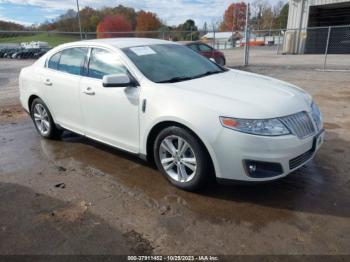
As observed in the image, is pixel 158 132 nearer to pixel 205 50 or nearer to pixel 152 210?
pixel 152 210

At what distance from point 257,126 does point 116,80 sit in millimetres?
1619

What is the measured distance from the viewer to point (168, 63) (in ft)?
13.4

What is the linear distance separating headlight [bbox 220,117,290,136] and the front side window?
1554mm

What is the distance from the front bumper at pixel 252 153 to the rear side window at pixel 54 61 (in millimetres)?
3029

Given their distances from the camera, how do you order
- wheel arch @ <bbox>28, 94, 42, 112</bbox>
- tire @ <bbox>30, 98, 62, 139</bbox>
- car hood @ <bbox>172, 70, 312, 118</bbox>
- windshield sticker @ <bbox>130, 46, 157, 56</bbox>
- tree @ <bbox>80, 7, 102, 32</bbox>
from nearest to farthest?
car hood @ <bbox>172, 70, 312, 118</bbox>
windshield sticker @ <bbox>130, 46, 157, 56</bbox>
tire @ <bbox>30, 98, 62, 139</bbox>
wheel arch @ <bbox>28, 94, 42, 112</bbox>
tree @ <bbox>80, 7, 102, 32</bbox>

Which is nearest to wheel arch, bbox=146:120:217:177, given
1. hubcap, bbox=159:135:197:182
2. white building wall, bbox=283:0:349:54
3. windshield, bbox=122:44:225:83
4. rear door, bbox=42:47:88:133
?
hubcap, bbox=159:135:197:182

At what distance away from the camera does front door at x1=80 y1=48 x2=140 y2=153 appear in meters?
3.79

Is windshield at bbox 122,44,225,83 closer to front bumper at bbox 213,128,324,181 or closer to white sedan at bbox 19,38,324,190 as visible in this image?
white sedan at bbox 19,38,324,190

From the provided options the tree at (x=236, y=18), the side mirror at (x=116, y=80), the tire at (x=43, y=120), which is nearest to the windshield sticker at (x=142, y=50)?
the side mirror at (x=116, y=80)

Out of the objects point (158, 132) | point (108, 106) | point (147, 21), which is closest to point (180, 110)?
point (158, 132)

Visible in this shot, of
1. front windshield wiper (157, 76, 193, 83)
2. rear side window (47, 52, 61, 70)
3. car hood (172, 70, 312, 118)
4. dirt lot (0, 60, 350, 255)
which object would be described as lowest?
dirt lot (0, 60, 350, 255)

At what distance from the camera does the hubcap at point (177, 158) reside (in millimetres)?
3418

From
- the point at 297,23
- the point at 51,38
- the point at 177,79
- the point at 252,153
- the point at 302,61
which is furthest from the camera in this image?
the point at 51,38

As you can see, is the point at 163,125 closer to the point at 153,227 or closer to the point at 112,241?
the point at 153,227
